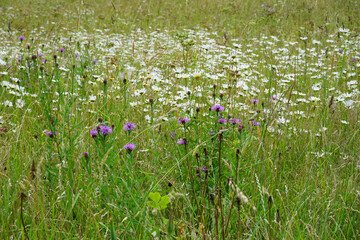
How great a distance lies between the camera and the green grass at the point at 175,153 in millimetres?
1276

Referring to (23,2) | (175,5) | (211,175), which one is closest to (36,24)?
(23,2)

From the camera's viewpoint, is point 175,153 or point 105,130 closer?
point 105,130

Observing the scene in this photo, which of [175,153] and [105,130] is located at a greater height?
[105,130]

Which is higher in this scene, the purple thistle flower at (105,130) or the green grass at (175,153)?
the purple thistle flower at (105,130)

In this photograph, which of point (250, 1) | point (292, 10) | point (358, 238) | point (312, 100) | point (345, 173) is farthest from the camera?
point (250, 1)

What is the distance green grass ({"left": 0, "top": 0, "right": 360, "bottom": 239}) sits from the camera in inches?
50.3

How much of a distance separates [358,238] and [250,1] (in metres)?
9.24

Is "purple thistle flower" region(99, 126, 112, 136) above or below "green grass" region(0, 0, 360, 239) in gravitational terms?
above

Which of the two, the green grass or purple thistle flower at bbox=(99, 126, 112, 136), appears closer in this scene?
the green grass

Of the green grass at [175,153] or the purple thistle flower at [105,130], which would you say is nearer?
the green grass at [175,153]

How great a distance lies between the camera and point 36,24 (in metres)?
6.63

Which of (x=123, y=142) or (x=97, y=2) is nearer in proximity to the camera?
(x=123, y=142)

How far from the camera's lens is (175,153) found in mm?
1783

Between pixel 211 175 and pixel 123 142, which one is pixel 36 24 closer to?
pixel 123 142
